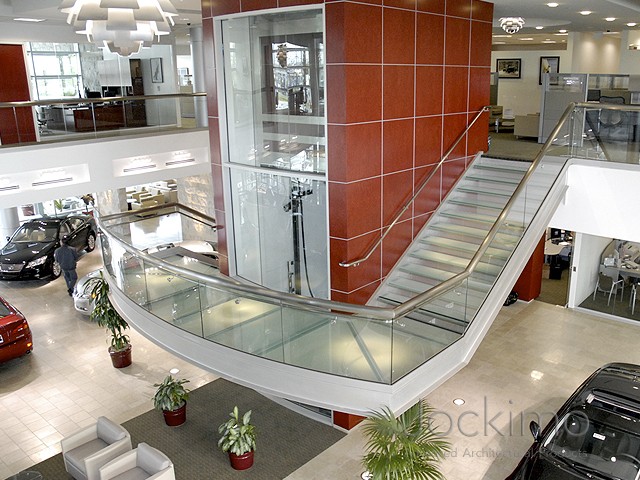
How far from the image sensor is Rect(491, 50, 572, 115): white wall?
21766mm

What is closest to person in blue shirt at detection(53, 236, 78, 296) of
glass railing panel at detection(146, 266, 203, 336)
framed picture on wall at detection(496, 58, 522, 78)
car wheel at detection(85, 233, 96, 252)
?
car wheel at detection(85, 233, 96, 252)

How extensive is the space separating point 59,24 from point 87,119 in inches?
124

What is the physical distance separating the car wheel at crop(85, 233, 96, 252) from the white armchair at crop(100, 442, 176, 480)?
12469 millimetres

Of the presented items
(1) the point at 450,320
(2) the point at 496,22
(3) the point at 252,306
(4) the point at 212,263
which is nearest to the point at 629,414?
(1) the point at 450,320

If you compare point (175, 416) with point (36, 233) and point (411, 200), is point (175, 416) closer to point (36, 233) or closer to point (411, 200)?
point (411, 200)

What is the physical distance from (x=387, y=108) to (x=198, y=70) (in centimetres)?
837

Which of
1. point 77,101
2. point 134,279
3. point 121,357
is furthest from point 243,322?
point 77,101

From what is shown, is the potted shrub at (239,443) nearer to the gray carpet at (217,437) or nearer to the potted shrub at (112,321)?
the gray carpet at (217,437)

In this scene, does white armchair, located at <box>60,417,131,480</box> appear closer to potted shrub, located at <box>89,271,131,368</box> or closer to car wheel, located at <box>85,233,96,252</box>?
potted shrub, located at <box>89,271,131,368</box>

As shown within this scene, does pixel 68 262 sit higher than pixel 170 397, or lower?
higher

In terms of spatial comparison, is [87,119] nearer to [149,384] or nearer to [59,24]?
[59,24]

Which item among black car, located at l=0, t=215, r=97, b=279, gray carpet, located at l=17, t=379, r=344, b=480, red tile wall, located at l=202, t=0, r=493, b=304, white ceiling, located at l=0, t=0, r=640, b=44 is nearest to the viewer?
red tile wall, located at l=202, t=0, r=493, b=304

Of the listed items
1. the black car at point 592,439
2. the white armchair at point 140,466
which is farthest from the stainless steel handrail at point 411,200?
the white armchair at point 140,466

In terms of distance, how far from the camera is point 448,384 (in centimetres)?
1049
